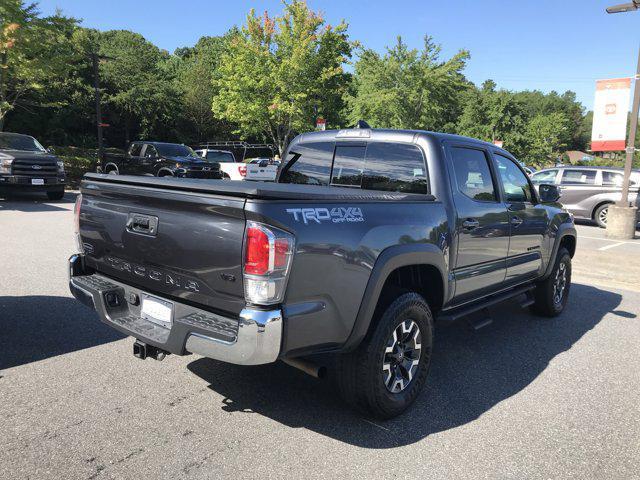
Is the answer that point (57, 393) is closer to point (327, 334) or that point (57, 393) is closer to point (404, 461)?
point (327, 334)

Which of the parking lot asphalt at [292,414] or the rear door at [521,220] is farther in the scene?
the rear door at [521,220]

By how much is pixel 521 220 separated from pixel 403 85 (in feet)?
93.8

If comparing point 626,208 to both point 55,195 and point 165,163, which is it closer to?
point 165,163

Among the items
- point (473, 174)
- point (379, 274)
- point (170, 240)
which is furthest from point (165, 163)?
point (379, 274)

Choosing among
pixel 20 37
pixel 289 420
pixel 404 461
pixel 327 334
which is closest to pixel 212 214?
pixel 327 334

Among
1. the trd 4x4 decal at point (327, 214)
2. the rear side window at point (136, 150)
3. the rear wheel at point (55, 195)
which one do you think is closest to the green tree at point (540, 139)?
the rear side window at point (136, 150)

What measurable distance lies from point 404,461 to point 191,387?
1.60 meters

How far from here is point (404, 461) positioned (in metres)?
2.75

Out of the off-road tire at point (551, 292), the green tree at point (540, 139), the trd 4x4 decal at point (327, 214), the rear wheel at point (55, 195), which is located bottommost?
the off-road tire at point (551, 292)

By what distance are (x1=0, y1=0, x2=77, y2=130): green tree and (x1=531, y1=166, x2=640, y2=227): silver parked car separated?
19.9 m

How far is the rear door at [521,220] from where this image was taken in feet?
14.9

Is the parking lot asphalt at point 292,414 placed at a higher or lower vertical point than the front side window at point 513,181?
lower

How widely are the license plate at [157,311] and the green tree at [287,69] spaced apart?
90.9ft

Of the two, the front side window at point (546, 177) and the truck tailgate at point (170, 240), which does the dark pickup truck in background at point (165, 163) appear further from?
the truck tailgate at point (170, 240)
